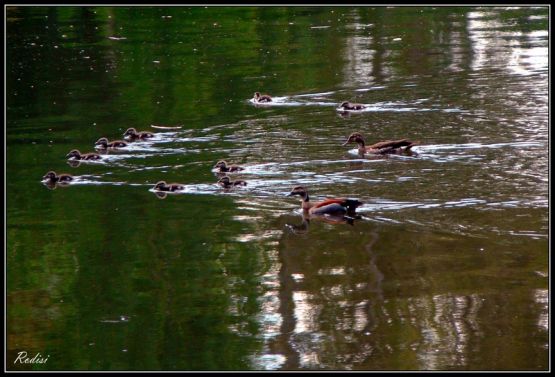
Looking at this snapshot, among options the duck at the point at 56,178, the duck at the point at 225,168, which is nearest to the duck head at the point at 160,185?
the duck at the point at 225,168

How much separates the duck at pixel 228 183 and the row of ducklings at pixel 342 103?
17.0 feet

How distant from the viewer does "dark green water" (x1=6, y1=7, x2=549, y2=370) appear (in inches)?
436

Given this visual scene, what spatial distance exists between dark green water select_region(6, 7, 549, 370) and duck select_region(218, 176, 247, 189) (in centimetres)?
23

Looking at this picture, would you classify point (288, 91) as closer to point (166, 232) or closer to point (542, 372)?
point (166, 232)

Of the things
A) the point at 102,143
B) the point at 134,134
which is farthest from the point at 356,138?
the point at 102,143

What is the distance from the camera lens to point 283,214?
49.2 ft

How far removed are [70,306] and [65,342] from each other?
0.98 meters

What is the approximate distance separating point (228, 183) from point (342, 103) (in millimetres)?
5545

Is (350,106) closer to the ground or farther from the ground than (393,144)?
→ closer to the ground

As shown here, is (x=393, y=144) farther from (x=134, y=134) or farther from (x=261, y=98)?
(x=261, y=98)

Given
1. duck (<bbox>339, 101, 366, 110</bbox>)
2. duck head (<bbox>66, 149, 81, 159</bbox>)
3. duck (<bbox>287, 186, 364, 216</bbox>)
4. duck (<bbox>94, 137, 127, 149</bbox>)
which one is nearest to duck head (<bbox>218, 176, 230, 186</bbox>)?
duck (<bbox>287, 186, 364, 216</bbox>)

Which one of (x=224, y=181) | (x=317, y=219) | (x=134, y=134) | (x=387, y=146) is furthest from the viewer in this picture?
(x=134, y=134)

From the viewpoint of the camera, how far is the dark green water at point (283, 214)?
36.3ft

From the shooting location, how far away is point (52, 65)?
27812mm
